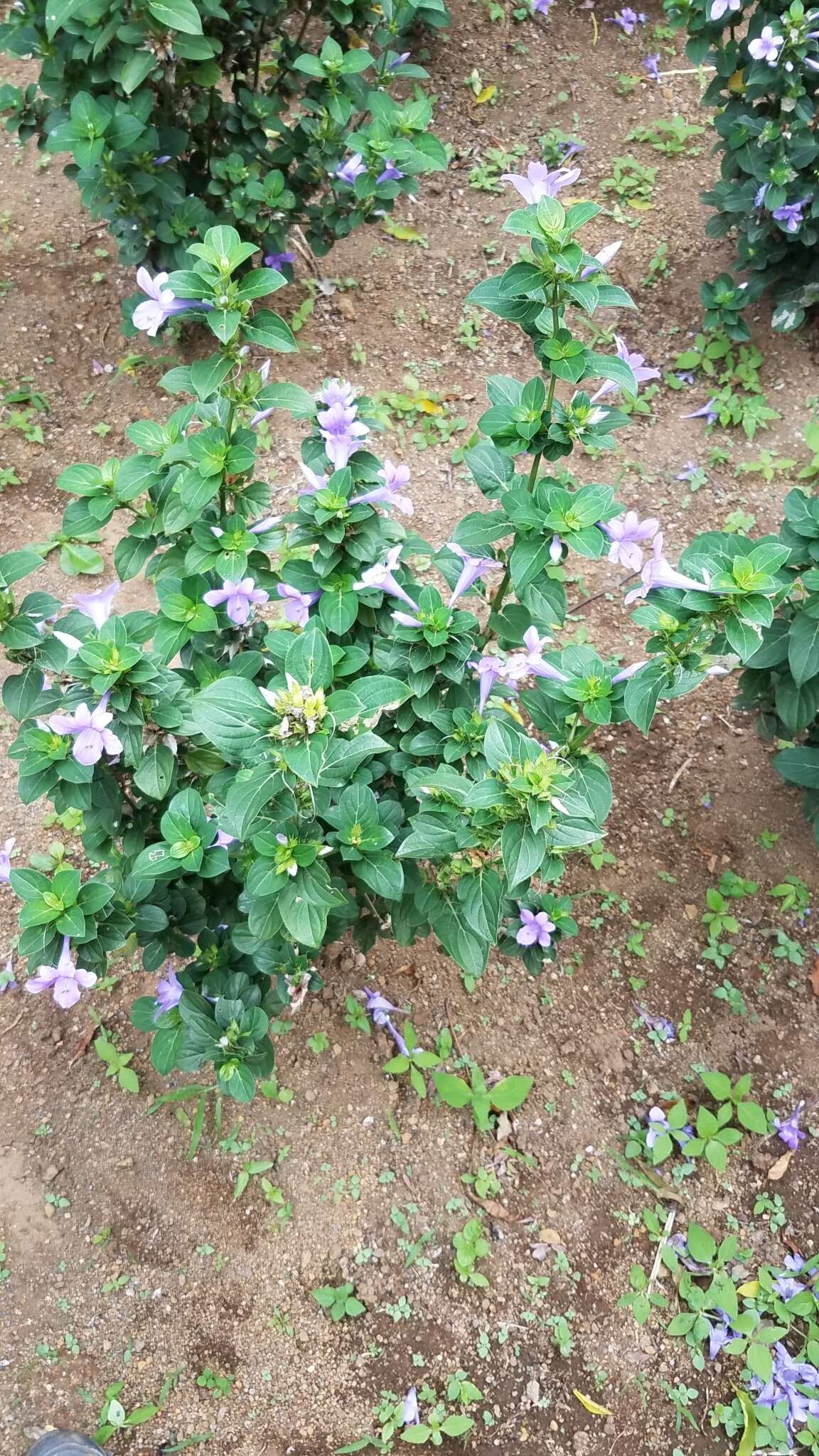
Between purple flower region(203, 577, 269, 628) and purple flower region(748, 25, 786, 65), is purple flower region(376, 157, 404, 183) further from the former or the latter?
purple flower region(203, 577, 269, 628)

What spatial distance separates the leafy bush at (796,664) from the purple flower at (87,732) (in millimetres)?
1588

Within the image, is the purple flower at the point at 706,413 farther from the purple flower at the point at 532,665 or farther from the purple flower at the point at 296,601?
the purple flower at the point at 296,601

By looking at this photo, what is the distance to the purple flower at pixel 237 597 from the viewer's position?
183 cm

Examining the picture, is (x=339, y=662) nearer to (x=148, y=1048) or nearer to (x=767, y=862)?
(x=148, y=1048)

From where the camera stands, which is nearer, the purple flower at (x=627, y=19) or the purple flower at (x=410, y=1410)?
the purple flower at (x=410, y=1410)

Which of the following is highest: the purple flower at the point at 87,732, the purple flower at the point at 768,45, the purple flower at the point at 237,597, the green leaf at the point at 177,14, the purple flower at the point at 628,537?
the purple flower at the point at 768,45

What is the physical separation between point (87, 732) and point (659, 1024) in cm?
221

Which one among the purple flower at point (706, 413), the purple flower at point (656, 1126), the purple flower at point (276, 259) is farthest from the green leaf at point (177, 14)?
the purple flower at point (656, 1126)

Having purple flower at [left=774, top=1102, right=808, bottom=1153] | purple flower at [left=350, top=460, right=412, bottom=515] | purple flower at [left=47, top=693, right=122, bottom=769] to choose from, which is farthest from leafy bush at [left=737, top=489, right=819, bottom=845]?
purple flower at [left=47, top=693, right=122, bottom=769]

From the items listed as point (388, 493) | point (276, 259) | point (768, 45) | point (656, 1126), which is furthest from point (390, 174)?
point (656, 1126)

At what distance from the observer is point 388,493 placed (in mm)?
1869

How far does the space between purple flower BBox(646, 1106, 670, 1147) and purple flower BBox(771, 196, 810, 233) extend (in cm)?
340

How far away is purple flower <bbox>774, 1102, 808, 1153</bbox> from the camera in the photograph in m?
2.90

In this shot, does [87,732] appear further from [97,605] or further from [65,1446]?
[65,1446]
